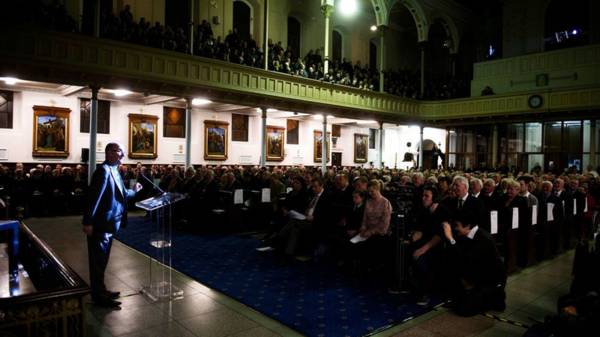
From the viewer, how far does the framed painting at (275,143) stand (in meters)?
21.5

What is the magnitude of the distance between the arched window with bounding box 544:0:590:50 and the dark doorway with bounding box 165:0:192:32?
18515 millimetres

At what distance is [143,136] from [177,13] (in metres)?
5.66

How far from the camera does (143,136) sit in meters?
16.9

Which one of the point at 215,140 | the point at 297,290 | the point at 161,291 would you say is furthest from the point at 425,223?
→ the point at 215,140

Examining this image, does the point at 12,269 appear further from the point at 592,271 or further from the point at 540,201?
the point at 540,201

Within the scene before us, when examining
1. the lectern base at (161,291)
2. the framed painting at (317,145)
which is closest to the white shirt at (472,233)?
the lectern base at (161,291)

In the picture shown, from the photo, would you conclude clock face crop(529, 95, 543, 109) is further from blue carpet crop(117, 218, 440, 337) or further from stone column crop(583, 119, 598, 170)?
blue carpet crop(117, 218, 440, 337)

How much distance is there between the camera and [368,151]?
27406mm

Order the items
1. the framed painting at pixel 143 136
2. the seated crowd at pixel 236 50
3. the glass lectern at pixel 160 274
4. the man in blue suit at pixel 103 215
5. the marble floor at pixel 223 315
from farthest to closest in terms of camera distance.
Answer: the framed painting at pixel 143 136 → the seated crowd at pixel 236 50 → the glass lectern at pixel 160 274 → the man in blue suit at pixel 103 215 → the marble floor at pixel 223 315

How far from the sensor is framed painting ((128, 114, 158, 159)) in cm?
1656

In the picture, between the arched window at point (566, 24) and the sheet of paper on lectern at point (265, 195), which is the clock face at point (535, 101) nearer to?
the arched window at point (566, 24)

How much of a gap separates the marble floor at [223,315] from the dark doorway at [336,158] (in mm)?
18710

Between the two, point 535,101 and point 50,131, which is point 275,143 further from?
point 535,101

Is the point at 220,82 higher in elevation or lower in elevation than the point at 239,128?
higher
